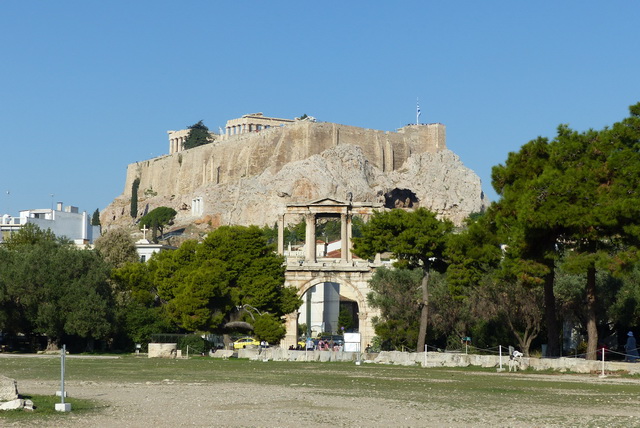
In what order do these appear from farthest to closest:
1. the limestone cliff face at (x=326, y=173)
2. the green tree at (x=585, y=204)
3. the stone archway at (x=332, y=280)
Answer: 1. the limestone cliff face at (x=326, y=173)
2. the stone archway at (x=332, y=280)
3. the green tree at (x=585, y=204)

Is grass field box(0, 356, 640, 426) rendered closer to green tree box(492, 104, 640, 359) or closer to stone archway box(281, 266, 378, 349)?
green tree box(492, 104, 640, 359)

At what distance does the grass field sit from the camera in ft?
68.1

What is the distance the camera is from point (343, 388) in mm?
25594

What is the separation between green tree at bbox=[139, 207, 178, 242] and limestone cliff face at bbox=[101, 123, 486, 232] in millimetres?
1961

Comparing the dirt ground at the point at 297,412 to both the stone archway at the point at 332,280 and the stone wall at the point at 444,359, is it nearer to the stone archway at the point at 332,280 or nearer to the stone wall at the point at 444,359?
the stone wall at the point at 444,359

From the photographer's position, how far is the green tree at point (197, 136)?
596 feet

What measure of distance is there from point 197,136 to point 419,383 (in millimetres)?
156957

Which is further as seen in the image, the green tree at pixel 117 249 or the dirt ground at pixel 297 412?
the green tree at pixel 117 249

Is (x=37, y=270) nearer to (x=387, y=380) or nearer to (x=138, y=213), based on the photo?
(x=387, y=380)

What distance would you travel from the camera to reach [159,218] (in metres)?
150

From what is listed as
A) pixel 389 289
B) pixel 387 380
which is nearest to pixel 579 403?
pixel 387 380

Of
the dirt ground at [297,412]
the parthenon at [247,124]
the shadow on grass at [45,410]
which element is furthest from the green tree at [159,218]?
the shadow on grass at [45,410]

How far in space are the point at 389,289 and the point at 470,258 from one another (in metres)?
9.72

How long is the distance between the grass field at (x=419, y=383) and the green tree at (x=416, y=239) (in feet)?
30.8
